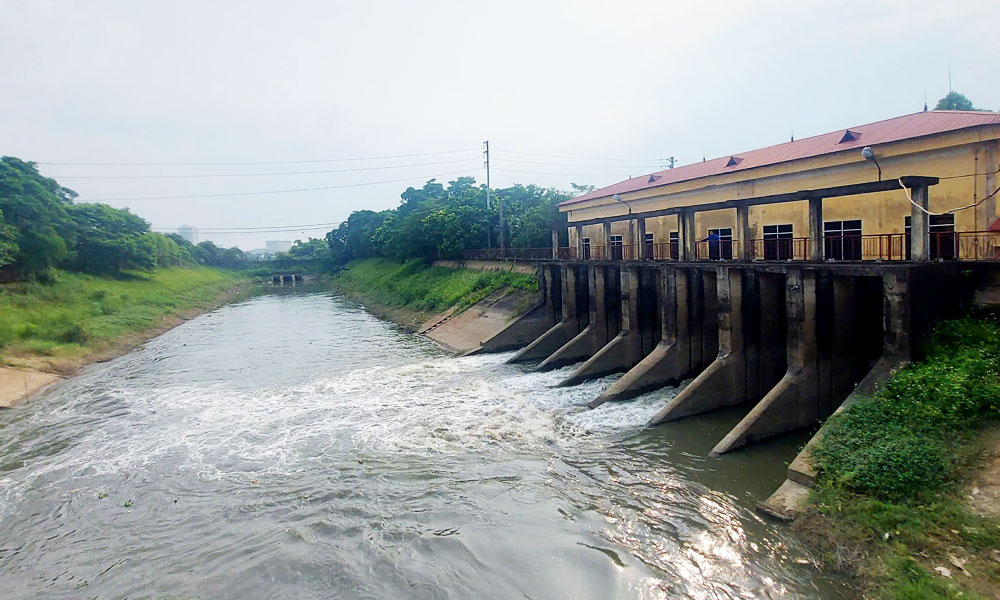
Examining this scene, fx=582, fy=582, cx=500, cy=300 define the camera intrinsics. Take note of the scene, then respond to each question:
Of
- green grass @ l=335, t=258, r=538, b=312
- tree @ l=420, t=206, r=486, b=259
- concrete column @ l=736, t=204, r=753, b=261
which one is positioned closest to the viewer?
concrete column @ l=736, t=204, r=753, b=261

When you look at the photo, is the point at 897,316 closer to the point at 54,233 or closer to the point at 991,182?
the point at 991,182

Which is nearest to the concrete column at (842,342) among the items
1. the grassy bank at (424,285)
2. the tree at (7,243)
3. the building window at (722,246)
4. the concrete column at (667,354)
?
the concrete column at (667,354)

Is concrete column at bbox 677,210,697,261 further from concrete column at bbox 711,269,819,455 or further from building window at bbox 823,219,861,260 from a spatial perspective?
concrete column at bbox 711,269,819,455

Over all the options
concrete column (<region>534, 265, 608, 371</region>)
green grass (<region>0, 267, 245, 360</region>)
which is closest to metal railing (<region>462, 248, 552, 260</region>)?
concrete column (<region>534, 265, 608, 371</region>)

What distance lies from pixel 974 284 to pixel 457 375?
51.9ft

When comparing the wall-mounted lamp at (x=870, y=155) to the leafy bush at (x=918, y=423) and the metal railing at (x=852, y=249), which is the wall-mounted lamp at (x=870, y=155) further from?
the leafy bush at (x=918, y=423)

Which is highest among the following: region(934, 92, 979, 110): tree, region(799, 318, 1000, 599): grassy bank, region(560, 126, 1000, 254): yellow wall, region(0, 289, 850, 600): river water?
region(934, 92, 979, 110): tree

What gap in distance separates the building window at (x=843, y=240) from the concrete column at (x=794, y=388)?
19.0 ft

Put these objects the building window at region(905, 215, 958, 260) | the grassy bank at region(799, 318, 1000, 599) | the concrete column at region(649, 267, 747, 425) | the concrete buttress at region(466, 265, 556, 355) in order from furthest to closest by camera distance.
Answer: the concrete buttress at region(466, 265, 556, 355), the building window at region(905, 215, 958, 260), the concrete column at region(649, 267, 747, 425), the grassy bank at region(799, 318, 1000, 599)

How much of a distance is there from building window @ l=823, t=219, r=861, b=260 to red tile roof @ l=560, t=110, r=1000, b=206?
2560 mm

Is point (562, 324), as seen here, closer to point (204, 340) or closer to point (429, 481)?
point (429, 481)

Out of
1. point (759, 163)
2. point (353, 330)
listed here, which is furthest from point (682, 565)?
point (353, 330)

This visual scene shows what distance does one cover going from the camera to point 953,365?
1108 cm

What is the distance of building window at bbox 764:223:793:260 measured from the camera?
2189 cm
